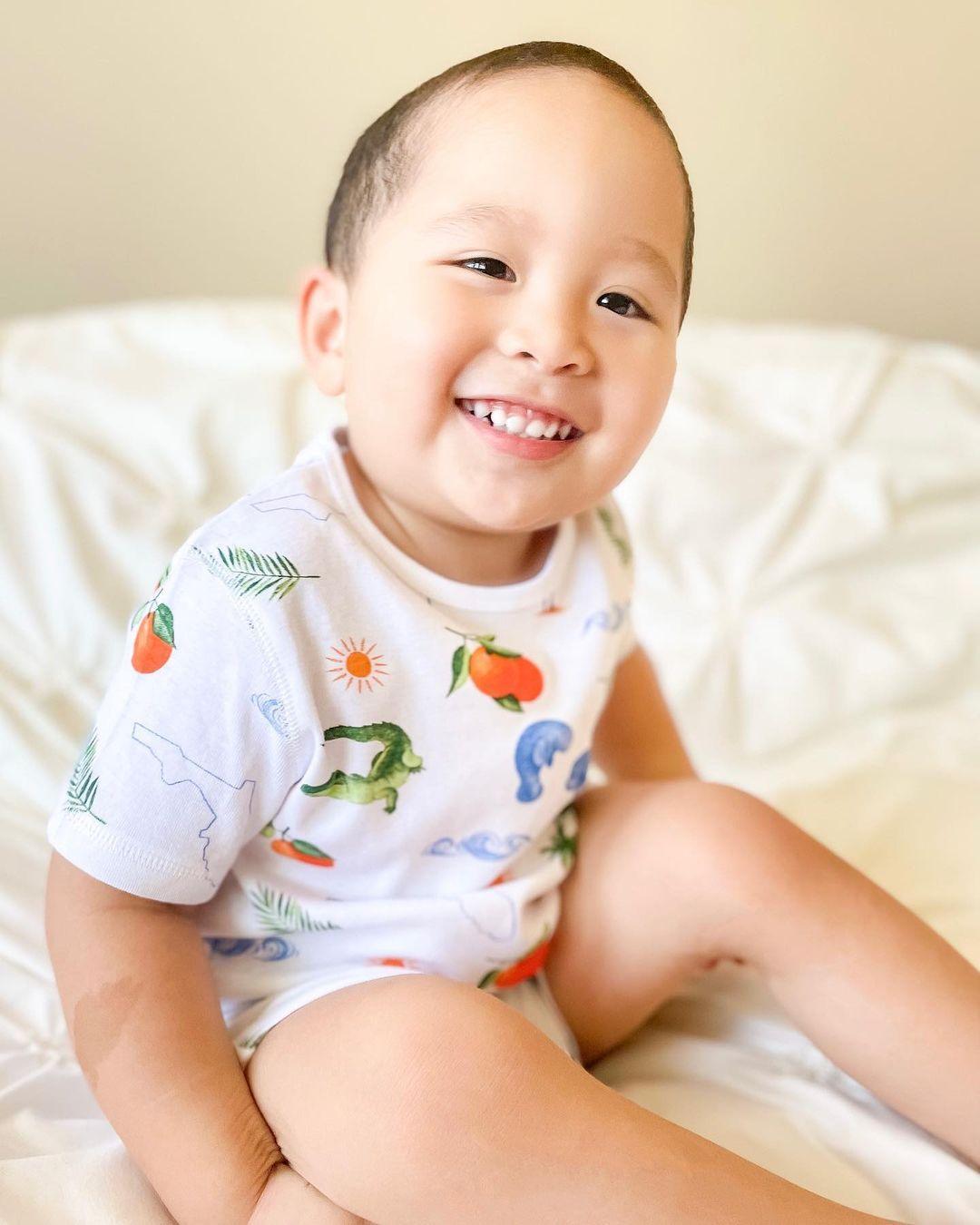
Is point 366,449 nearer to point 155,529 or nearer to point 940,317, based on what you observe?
point 155,529

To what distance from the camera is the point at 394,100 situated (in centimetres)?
121

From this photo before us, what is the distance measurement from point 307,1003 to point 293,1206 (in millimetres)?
93

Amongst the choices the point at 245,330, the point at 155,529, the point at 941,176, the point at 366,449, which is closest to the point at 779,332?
the point at 941,176

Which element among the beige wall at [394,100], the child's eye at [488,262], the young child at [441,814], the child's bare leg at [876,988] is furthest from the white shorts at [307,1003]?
the beige wall at [394,100]

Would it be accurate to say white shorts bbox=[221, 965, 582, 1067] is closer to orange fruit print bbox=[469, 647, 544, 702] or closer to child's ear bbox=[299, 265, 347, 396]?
orange fruit print bbox=[469, 647, 544, 702]

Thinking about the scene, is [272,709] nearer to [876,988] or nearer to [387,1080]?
[387,1080]

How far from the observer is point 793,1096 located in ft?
2.29

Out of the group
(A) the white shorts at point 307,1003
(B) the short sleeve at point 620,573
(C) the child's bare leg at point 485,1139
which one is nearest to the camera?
(C) the child's bare leg at point 485,1139

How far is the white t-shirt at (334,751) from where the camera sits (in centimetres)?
61

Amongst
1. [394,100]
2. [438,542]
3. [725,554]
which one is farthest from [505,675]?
[394,100]

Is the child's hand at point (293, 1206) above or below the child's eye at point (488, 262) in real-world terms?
below

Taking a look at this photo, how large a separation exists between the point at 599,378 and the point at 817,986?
1.09 feet

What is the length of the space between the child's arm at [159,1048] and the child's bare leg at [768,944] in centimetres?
22

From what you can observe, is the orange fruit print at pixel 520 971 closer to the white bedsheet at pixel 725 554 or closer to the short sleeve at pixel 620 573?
the white bedsheet at pixel 725 554
